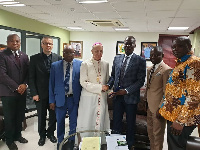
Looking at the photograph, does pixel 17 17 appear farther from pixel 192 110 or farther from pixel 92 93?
pixel 192 110

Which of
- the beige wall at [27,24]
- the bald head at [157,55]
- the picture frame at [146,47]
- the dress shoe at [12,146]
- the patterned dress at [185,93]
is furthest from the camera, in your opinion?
the picture frame at [146,47]

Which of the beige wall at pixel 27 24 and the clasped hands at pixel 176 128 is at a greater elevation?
the beige wall at pixel 27 24

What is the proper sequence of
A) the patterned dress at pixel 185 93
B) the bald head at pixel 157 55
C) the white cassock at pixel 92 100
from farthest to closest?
the white cassock at pixel 92 100
the bald head at pixel 157 55
the patterned dress at pixel 185 93

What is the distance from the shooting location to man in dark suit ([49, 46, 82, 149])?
2.53m

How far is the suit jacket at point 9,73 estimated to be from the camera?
259 cm

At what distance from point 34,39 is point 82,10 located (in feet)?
12.2

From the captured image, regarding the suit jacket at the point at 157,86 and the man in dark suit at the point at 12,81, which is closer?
the suit jacket at the point at 157,86

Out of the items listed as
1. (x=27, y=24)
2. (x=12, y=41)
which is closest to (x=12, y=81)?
(x=12, y=41)

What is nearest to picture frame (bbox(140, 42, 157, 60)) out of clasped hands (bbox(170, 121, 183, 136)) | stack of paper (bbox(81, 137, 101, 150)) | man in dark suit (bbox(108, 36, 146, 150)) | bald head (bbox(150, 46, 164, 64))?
bald head (bbox(150, 46, 164, 64))

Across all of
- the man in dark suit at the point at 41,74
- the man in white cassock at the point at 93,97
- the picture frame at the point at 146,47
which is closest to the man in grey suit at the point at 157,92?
the man in white cassock at the point at 93,97

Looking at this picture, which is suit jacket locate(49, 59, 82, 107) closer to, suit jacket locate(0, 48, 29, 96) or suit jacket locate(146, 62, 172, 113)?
suit jacket locate(0, 48, 29, 96)

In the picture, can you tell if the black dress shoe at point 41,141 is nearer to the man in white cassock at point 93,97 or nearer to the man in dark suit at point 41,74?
the man in dark suit at point 41,74

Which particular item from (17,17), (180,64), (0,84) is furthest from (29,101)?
(180,64)

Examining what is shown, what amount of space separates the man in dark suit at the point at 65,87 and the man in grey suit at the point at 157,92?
100 centimetres
